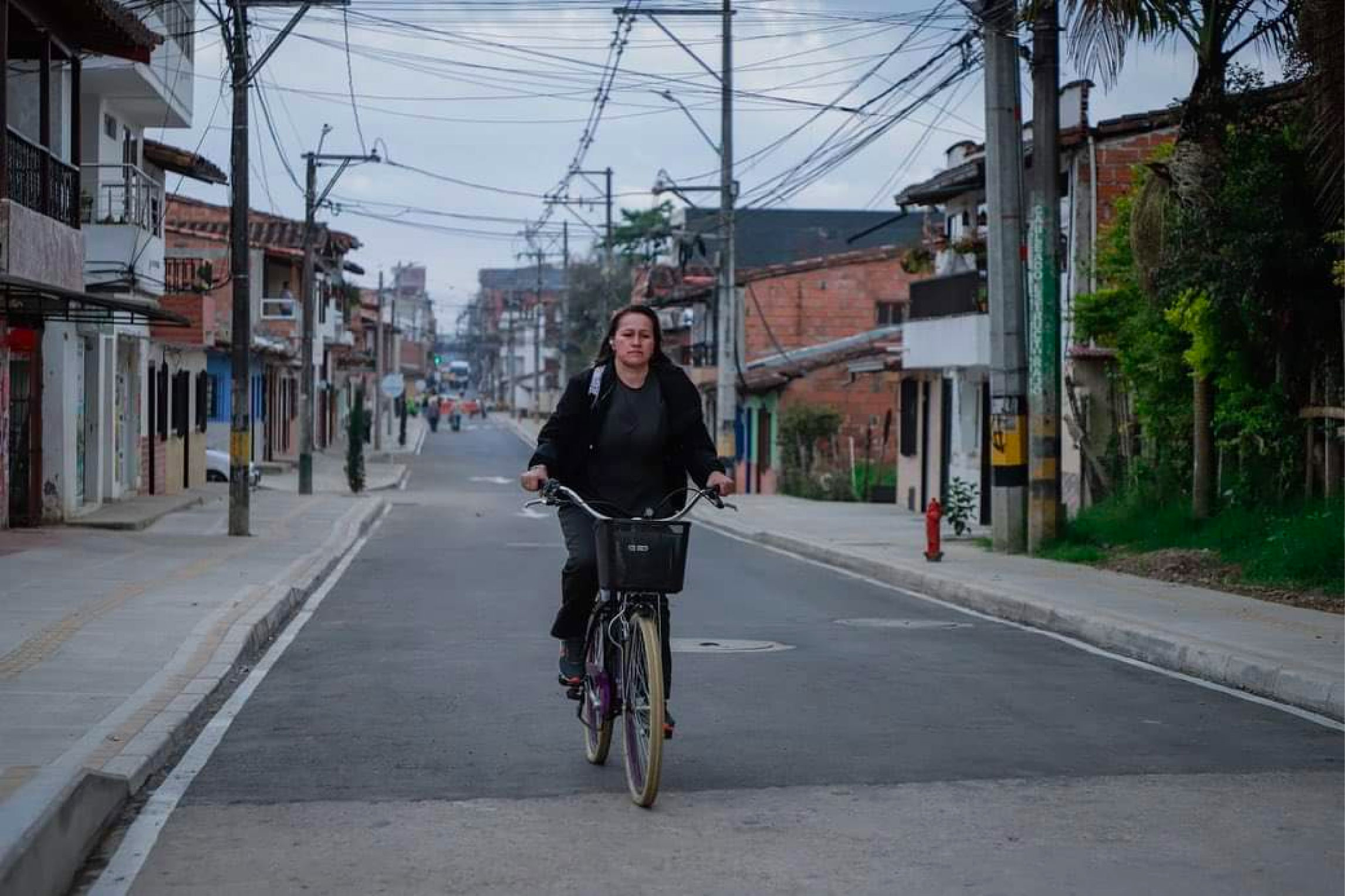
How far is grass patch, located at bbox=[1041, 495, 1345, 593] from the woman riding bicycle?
409 inches

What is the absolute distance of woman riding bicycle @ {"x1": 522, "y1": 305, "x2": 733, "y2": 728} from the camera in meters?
8.25

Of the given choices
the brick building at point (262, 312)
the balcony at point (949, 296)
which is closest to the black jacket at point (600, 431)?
the balcony at point (949, 296)

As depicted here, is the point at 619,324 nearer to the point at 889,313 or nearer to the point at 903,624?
the point at 903,624

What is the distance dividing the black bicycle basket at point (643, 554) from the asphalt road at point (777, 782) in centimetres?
89

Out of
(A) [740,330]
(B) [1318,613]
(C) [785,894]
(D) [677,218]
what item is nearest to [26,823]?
(C) [785,894]

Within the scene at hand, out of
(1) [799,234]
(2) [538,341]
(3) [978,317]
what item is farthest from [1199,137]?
(2) [538,341]

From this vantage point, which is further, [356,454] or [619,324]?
[356,454]

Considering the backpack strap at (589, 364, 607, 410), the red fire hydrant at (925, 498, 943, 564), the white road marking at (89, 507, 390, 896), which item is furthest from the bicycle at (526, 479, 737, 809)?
the red fire hydrant at (925, 498, 943, 564)

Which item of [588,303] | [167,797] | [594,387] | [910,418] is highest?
[588,303]

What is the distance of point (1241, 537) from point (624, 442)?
13238mm

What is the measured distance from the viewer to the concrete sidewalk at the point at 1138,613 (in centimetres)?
1210

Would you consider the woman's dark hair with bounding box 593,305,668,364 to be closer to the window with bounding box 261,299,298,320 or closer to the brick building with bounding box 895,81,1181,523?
the brick building with bounding box 895,81,1181,523

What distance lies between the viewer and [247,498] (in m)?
26.3

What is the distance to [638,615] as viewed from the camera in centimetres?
781
